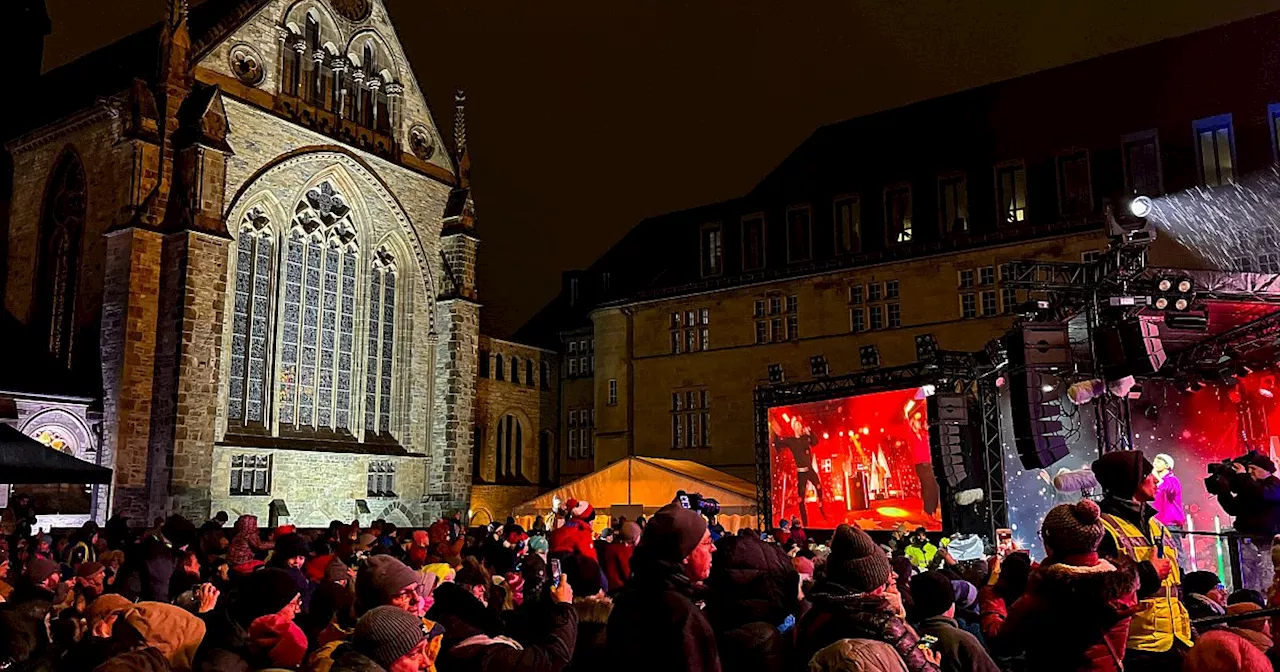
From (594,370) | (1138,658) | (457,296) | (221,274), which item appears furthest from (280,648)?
(594,370)

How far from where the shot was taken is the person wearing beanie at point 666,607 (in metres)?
3.56

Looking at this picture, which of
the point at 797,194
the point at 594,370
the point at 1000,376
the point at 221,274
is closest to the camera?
the point at 1000,376

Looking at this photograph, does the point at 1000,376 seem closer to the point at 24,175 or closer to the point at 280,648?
the point at 280,648

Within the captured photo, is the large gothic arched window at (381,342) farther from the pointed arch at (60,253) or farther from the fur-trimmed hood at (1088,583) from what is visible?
the fur-trimmed hood at (1088,583)

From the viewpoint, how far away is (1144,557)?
4754 millimetres

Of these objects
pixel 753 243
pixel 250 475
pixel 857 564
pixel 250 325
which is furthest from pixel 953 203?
pixel 857 564

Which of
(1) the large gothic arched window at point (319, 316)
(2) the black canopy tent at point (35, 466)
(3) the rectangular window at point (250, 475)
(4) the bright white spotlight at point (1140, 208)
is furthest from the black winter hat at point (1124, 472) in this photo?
(1) the large gothic arched window at point (319, 316)

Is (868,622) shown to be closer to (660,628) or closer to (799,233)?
(660,628)

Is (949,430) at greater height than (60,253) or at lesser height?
lesser

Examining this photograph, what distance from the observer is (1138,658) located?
13.8 feet

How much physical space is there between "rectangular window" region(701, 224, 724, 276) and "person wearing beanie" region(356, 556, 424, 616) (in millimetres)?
27881

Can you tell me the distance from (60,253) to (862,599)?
84.6 feet

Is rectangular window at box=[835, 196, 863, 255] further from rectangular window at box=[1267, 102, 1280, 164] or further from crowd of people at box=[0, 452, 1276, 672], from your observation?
crowd of people at box=[0, 452, 1276, 672]

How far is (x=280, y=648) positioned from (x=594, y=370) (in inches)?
1211
